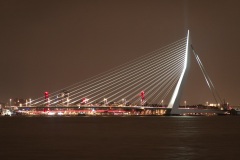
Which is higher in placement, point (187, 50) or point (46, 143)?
point (187, 50)

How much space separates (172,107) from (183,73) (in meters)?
6.21

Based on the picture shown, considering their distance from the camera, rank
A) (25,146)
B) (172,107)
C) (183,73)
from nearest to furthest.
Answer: (25,146)
(183,73)
(172,107)

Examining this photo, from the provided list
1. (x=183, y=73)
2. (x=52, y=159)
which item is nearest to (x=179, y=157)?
(x=52, y=159)

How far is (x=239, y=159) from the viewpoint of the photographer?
55.1ft

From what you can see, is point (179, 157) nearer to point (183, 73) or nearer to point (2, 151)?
point (2, 151)

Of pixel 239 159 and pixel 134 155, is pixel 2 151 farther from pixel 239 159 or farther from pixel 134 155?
pixel 239 159

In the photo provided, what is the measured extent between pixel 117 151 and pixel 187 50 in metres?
37.6

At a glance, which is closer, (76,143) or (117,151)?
(117,151)

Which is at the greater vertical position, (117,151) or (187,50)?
(187,50)

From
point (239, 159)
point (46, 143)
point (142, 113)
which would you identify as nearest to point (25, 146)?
point (46, 143)

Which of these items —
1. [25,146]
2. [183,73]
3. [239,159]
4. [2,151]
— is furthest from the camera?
[183,73]

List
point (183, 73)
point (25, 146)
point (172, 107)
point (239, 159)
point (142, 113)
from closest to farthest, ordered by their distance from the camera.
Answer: point (239, 159), point (25, 146), point (183, 73), point (172, 107), point (142, 113)

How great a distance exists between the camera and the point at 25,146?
2122cm

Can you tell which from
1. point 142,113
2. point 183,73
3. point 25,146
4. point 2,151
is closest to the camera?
point 2,151
